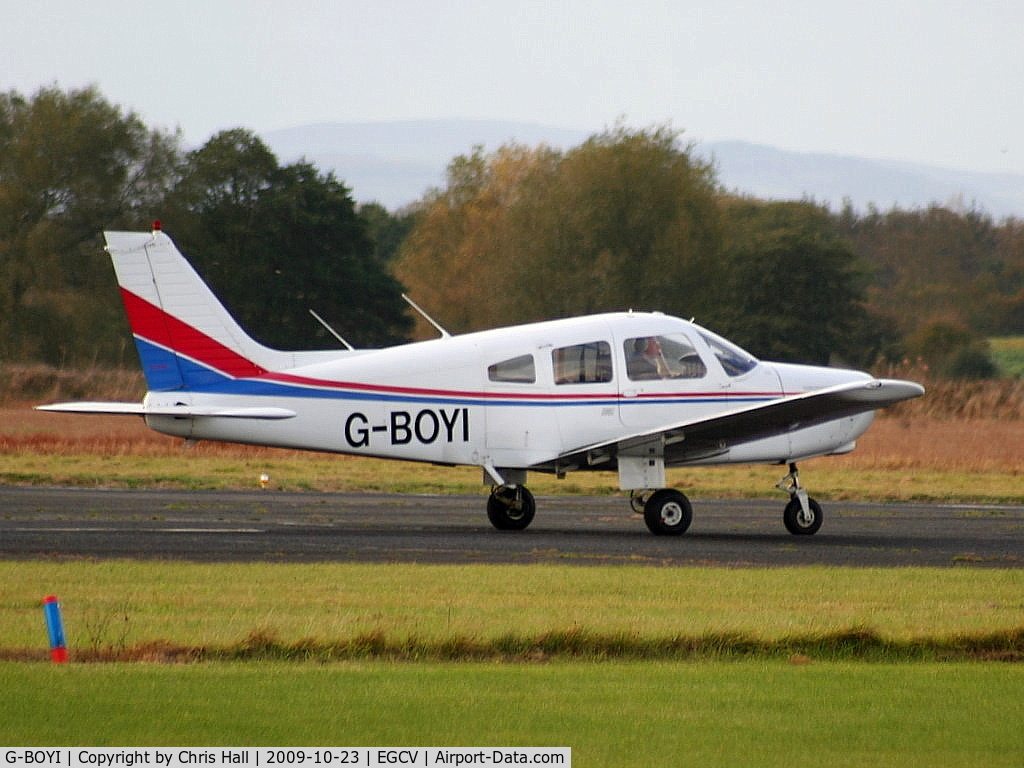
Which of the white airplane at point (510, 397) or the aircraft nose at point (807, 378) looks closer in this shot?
the white airplane at point (510, 397)

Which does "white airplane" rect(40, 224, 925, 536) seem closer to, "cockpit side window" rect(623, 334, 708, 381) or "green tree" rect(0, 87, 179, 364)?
"cockpit side window" rect(623, 334, 708, 381)

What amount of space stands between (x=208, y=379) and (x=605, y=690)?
992 cm

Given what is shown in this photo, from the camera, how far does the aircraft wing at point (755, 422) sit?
17.3 meters

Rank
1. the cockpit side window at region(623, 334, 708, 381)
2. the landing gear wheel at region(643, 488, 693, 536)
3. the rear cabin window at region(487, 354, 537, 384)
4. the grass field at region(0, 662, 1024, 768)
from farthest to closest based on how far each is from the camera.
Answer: the cockpit side window at region(623, 334, 708, 381) → the rear cabin window at region(487, 354, 537, 384) → the landing gear wheel at region(643, 488, 693, 536) → the grass field at region(0, 662, 1024, 768)

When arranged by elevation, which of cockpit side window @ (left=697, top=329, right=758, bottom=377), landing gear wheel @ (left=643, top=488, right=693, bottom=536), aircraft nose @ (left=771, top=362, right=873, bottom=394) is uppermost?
cockpit side window @ (left=697, top=329, right=758, bottom=377)

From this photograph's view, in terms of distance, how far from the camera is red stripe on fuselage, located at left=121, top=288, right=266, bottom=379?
1744cm

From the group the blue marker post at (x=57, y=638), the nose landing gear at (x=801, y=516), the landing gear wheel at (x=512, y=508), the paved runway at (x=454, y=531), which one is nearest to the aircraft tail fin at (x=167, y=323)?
the paved runway at (x=454, y=531)

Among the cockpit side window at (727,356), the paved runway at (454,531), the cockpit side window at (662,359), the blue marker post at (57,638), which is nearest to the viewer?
the blue marker post at (57,638)

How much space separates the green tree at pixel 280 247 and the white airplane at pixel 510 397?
1610 inches

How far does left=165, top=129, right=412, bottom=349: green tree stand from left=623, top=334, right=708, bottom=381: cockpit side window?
41.1m

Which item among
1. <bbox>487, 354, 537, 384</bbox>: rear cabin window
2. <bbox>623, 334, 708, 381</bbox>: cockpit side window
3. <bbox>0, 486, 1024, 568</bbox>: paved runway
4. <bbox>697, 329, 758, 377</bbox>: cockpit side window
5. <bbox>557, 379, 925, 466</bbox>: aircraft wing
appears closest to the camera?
<bbox>0, 486, 1024, 568</bbox>: paved runway

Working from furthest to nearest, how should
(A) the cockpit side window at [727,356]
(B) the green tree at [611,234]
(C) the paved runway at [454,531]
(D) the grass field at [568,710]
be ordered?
(B) the green tree at [611,234], (A) the cockpit side window at [727,356], (C) the paved runway at [454,531], (D) the grass field at [568,710]

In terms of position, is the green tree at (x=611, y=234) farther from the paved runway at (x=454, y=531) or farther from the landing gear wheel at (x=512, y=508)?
the landing gear wheel at (x=512, y=508)

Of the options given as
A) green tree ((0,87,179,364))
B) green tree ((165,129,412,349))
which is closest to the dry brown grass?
green tree ((0,87,179,364))
